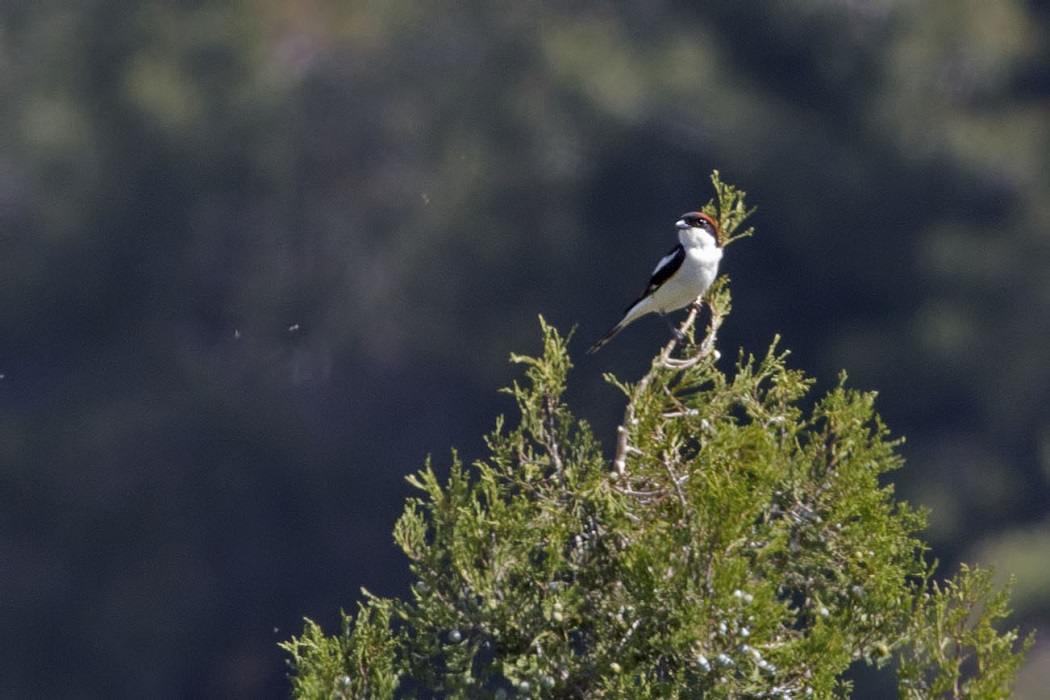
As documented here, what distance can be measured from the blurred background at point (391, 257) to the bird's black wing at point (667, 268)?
41.3 metres

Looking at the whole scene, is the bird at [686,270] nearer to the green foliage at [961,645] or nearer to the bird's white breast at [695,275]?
the bird's white breast at [695,275]

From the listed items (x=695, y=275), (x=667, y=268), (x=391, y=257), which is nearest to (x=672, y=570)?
(x=695, y=275)

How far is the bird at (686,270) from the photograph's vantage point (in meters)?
9.10

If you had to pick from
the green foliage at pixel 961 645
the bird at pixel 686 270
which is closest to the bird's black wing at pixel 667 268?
the bird at pixel 686 270

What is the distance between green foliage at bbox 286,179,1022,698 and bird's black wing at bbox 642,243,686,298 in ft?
6.16

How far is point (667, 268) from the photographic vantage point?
9.43 m

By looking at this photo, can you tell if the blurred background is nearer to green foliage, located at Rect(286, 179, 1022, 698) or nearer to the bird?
the bird

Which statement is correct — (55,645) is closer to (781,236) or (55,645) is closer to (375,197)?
(375,197)

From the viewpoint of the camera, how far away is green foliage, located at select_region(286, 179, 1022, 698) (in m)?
6.35

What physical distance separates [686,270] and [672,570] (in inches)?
121

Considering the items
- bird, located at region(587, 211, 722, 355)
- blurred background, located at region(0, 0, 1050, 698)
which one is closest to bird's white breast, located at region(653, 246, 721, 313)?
bird, located at region(587, 211, 722, 355)

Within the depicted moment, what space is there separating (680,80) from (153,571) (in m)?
29.9

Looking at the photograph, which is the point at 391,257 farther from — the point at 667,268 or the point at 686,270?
the point at 686,270

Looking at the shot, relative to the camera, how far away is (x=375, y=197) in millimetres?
64250
